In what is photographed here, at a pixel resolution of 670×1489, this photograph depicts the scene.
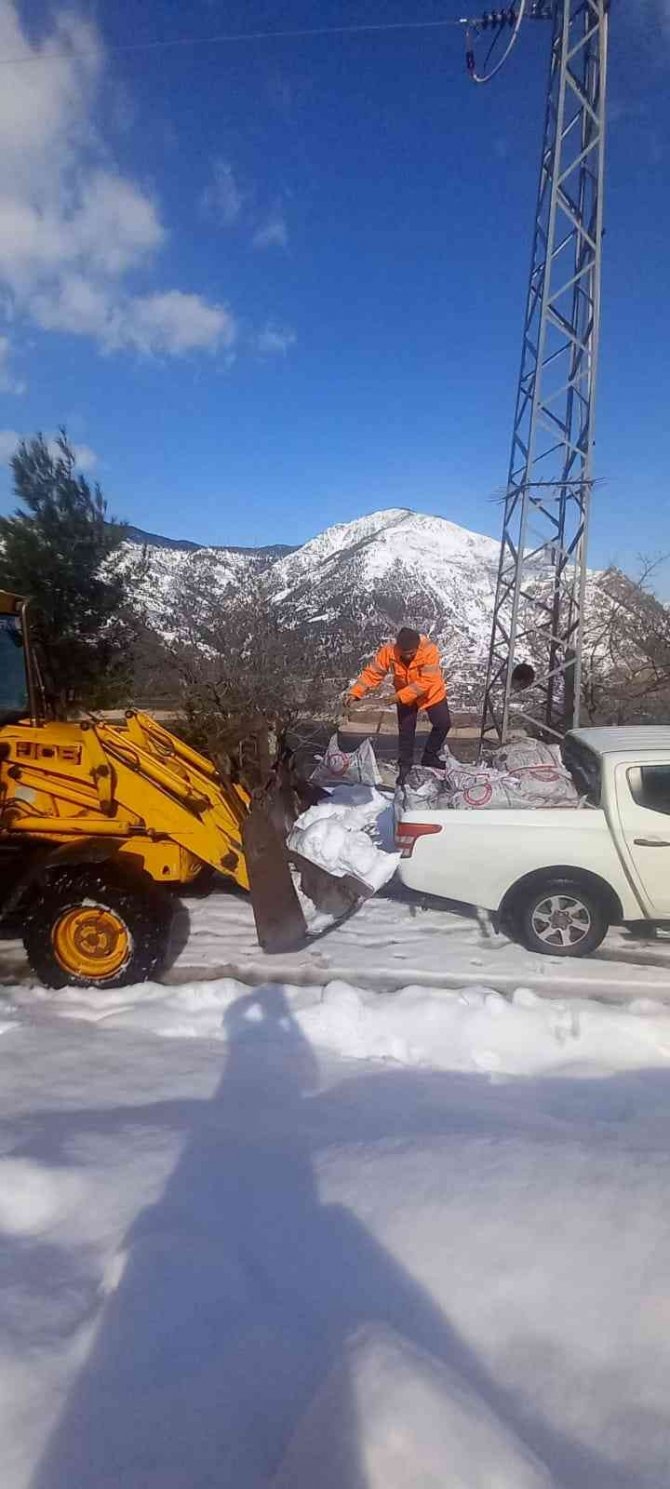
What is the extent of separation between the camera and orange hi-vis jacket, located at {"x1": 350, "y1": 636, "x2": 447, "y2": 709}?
7.97 m

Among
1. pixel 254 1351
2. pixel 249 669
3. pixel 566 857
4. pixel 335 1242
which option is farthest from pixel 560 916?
pixel 249 669

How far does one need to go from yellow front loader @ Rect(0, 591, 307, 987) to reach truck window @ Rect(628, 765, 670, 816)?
2.44 meters

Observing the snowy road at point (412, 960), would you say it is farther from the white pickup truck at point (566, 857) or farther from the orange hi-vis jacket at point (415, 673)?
the orange hi-vis jacket at point (415, 673)

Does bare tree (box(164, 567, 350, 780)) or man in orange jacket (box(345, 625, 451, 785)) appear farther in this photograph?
bare tree (box(164, 567, 350, 780))

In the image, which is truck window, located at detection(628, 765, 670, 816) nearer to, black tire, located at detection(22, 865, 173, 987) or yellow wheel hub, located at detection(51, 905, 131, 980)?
black tire, located at detection(22, 865, 173, 987)

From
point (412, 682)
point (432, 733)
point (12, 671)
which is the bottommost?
point (432, 733)

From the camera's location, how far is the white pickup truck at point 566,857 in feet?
17.0

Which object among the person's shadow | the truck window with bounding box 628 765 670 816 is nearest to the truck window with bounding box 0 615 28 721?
the person's shadow

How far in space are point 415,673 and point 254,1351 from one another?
662 cm

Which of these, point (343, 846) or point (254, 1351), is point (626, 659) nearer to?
point (343, 846)

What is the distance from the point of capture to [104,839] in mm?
5152

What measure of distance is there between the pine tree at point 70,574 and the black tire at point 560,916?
9941 millimetres

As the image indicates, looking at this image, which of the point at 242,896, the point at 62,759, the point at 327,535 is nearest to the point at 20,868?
the point at 62,759

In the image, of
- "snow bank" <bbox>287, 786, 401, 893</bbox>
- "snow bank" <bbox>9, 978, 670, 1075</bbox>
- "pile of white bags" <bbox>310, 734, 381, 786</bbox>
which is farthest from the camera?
"pile of white bags" <bbox>310, 734, 381, 786</bbox>
